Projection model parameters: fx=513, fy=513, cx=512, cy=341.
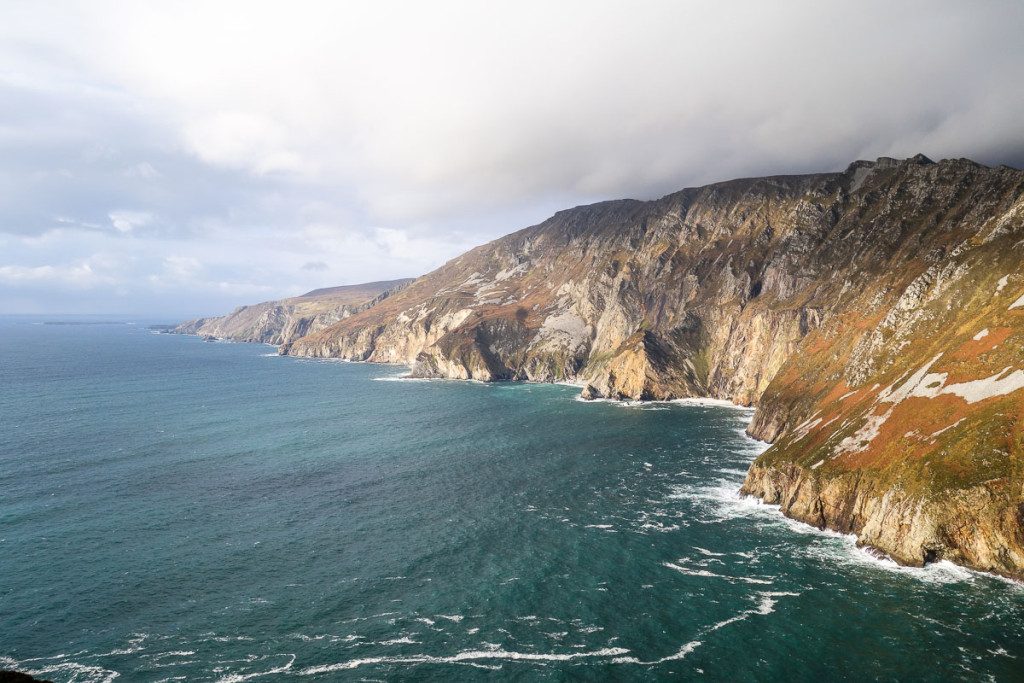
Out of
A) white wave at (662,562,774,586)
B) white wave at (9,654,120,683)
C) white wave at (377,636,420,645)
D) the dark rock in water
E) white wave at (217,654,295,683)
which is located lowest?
white wave at (9,654,120,683)

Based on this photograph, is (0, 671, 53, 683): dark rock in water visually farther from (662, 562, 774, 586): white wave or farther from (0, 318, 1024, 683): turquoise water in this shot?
(662, 562, 774, 586): white wave

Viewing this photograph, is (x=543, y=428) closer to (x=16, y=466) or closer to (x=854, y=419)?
(x=854, y=419)

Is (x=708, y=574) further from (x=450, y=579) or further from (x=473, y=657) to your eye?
(x=450, y=579)

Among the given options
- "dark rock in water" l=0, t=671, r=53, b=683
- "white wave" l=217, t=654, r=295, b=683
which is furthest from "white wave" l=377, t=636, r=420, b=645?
"dark rock in water" l=0, t=671, r=53, b=683

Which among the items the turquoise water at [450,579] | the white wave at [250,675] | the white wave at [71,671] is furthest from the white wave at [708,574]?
the white wave at [71,671]

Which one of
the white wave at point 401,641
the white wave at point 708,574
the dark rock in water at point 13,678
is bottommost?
the white wave at point 401,641

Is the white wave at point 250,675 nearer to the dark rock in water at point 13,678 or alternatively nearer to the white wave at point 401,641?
the white wave at point 401,641

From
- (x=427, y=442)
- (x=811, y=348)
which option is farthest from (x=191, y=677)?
(x=811, y=348)

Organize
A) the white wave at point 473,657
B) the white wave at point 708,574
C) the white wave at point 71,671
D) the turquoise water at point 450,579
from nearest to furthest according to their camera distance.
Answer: the white wave at point 71,671
the turquoise water at point 450,579
the white wave at point 473,657
the white wave at point 708,574

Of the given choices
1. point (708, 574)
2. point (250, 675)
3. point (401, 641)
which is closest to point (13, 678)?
point (250, 675)
